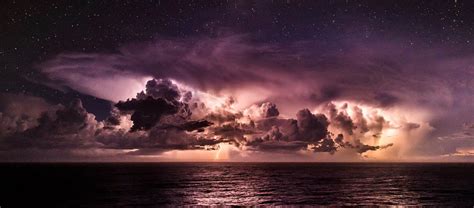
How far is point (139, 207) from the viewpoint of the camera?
57906 mm

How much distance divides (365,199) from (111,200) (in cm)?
4410

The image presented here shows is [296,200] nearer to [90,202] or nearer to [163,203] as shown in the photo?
[163,203]

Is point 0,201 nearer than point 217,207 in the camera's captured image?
No

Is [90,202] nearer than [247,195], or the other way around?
[90,202]

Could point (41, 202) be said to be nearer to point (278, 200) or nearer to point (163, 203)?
point (163, 203)

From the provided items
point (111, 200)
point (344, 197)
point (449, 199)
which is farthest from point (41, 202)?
point (449, 199)

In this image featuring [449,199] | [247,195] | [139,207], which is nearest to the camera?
[139,207]

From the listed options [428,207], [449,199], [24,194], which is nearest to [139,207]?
[24,194]

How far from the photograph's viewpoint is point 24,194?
77438 mm

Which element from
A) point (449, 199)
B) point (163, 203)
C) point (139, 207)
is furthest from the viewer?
point (449, 199)

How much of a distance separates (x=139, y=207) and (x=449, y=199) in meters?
54.1

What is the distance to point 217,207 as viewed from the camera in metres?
58.8

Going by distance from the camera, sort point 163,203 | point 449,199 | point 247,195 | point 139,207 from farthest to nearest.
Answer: point 247,195 < point 449,199 < point 163,203 < point 139,207

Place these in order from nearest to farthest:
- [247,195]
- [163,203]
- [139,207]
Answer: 1. [139,207]
2. [163,203]
3. [247,195]
